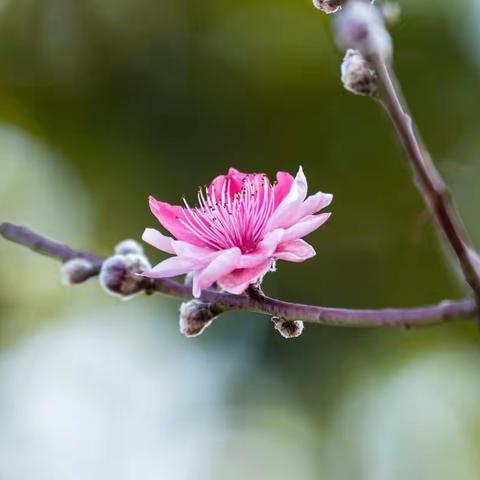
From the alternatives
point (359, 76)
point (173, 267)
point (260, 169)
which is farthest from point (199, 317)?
point (260, 169)

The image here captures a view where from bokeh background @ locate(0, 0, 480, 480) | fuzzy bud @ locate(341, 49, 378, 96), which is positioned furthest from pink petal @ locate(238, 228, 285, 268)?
bokeh background @ locate(0, 0, 480, 480)

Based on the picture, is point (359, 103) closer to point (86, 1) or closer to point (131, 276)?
point (86, 1)

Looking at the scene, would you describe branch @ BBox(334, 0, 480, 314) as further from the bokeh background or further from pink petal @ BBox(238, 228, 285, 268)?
the bokeh background

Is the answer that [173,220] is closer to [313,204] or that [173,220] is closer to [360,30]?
[313,204]

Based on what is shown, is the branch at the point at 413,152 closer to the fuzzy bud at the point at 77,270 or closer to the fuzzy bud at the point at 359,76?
the fuzzy bud at the point at 359,76

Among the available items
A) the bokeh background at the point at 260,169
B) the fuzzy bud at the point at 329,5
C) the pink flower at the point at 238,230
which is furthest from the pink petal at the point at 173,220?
the bokeh background at the point at 260,169

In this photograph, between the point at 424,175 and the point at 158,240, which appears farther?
the point at 158,240
